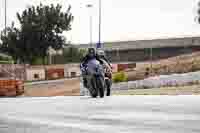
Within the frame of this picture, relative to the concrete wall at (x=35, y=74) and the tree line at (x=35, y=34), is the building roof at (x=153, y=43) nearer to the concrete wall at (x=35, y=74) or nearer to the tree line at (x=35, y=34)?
the tree line at (x=35, y=34)

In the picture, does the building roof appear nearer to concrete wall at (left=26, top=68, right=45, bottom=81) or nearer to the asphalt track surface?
concrete wall at (left=26, top=68, right=45, bottom=81)

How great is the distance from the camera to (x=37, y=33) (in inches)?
2950

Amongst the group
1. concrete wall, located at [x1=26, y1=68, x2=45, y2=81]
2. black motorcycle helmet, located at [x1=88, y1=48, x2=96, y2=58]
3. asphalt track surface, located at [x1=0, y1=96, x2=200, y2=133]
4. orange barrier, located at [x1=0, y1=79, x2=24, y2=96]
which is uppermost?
black motorcycle helmet, located at [x1=88, y1=48, x2=96, y2=58]

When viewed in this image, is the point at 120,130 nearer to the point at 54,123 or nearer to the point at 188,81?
the point at 54,123

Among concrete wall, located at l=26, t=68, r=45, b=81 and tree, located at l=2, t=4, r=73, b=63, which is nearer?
concrete wall, located at l=26, t=68, r=45, b=81

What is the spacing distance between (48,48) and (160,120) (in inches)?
2694

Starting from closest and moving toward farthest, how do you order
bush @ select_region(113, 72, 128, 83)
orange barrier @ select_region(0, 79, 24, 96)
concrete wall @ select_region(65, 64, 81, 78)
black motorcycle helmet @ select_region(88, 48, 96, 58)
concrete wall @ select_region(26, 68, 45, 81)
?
black motorcycle helmet @ select_region(88, 48, 96, 58), orange barrier @ select_region(0, 79, 24, 96), bush @ select_region(113, 72, 128, 83), concrete wall @ select_region(26, 68, 45, 81), concrete wall @ select_region(65, 64, 81, 78)

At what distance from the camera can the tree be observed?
7469cm

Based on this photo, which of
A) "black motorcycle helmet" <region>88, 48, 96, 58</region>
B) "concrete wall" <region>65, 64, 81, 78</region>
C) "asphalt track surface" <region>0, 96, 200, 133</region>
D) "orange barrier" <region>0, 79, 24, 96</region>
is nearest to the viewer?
"asphalt track surface" <region>0, 96, 200, 133</region>

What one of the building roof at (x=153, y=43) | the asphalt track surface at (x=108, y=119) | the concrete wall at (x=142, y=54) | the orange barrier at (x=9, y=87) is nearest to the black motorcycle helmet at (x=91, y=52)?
the asphalt track surface at (x=108, y=119)

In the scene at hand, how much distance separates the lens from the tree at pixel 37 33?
245 feet

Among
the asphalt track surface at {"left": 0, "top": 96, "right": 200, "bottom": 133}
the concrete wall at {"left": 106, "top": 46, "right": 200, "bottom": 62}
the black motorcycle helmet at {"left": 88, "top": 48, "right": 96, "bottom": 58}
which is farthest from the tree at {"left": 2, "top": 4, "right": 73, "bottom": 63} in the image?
the asphalt track surface at {"left": 0, "top": 96, "right": 200, "bottom": 133}

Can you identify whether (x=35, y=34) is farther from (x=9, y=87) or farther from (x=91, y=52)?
(x=91, y=52)

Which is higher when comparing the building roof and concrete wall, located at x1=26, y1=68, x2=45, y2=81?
the building roof
